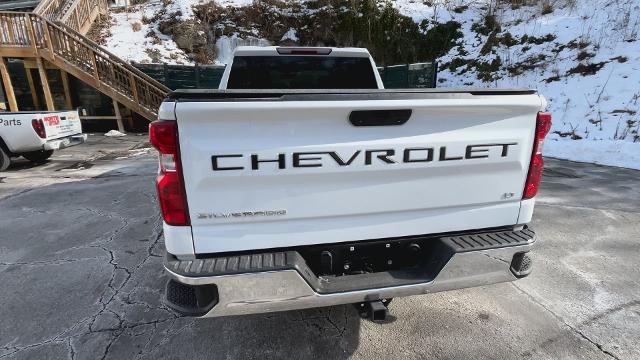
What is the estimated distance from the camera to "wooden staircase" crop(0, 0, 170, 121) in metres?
12.2

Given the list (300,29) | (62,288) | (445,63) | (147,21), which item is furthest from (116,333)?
(147,21)

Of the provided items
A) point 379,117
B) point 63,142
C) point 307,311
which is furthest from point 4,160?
point 379,117

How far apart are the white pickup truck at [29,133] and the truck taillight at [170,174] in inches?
308

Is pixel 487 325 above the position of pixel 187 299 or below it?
below

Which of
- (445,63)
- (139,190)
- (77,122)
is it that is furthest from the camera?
(445,63)

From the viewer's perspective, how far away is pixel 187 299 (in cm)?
203

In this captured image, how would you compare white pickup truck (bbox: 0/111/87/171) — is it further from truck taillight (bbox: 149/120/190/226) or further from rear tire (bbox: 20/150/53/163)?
truck taillight (bbox: 149/120/190/226)

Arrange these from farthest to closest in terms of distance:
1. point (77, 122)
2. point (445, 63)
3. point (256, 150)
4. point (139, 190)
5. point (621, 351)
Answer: point (445, 63) < point (77, 122) < point (139, 190) < point (621, 351) < point (256, 150)

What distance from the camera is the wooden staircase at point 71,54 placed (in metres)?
12.2

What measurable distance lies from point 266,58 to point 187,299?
2.90m

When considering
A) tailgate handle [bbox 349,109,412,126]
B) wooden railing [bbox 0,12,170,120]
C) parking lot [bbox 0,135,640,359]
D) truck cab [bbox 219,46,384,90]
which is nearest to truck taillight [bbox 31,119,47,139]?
parking lot [bbox 0,135,640,359]

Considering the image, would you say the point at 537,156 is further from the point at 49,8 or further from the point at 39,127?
the point at 49,8

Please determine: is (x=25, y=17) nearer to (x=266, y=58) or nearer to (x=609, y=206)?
(x=266, y=58)

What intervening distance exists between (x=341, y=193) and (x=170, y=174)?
0.95m
